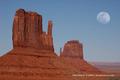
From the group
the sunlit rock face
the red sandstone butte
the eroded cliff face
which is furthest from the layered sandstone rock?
the eroded cliff face

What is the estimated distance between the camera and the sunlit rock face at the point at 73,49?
17225cm

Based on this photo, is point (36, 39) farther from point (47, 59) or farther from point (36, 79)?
point (36, 79)

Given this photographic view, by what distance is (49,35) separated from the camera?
126875mm

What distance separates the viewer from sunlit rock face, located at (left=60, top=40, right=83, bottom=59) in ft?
565

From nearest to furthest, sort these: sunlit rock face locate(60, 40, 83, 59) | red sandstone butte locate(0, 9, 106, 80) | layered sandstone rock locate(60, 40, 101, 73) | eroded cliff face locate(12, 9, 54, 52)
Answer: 1. red sandstone butte locate(0, 9, 106, 80)
2. eroded cliff face locate(12, 9, 54, 52)
3. layered sandstone rock locate(60, 40, 101, 73)
4. sunlit rock face locate(60, 40, 83, 59)

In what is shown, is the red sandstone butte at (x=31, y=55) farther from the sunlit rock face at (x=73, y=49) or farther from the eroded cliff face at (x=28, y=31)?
the sunlit rock face at (x=73, y=49)

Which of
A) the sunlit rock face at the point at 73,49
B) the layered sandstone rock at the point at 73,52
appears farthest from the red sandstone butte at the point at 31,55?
the sunlit rock face at the point at 73,49

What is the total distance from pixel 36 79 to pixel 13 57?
9074 millimetres

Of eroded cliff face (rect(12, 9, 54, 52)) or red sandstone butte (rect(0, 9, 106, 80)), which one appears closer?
red sandstone butte (rect(0, 9, 106, 80))

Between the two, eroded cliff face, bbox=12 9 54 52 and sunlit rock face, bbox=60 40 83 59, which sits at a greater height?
eroded cliff face, bbox=12 9 54 52

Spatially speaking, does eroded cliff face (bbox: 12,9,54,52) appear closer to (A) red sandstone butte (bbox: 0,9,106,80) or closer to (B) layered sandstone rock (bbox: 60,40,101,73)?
(A) red sandstone butte (bbox: 0,9,106,80)

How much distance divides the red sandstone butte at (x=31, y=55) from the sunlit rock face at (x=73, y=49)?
38306 millimetres

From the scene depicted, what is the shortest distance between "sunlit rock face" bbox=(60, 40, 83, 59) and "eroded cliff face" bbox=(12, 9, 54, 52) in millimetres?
49551

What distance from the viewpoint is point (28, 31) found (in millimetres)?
116625
